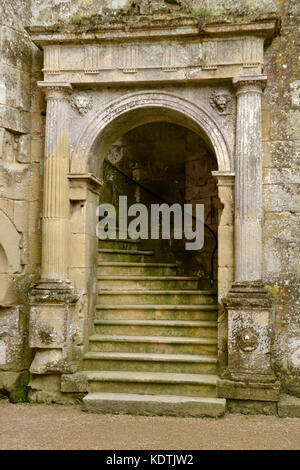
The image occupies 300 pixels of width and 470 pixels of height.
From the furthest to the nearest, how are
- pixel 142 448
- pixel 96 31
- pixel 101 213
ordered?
pixel 101 213 → pixel 96 31 → pixel 142 448

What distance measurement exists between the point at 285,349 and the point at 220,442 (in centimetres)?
141

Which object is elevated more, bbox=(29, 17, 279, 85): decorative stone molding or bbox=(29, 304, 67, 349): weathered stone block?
bbox=(29, 17, 279, 85): decorative stone molding

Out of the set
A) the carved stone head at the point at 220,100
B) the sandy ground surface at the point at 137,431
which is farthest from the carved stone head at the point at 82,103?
the sandy ground surface at the point at 137,431

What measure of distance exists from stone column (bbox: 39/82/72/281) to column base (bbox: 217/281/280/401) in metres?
1.82

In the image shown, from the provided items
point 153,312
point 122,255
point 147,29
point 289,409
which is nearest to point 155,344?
point 153,312

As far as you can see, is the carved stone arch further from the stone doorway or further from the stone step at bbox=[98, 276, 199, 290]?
the stone doorway

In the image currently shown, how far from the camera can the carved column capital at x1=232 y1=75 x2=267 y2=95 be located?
4.93 meters

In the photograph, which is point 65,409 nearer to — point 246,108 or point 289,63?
point 246,108

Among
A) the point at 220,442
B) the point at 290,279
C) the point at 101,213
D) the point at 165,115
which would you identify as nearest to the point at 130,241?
the point at 101,213

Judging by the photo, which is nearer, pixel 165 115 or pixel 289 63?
pixel 289 63

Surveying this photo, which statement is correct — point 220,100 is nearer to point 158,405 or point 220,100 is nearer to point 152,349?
point 152,349

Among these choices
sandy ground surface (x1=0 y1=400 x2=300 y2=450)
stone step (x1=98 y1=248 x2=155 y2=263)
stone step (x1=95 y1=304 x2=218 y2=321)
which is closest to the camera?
sandy ground surface (x1=0 y1=400 x2=300 y2=450)

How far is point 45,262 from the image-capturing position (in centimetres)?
518

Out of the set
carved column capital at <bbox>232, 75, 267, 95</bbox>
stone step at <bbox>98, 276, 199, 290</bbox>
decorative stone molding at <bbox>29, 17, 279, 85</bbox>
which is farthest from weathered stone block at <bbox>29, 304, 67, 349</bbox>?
carved column capital at <bbox>232, 75, 267, 95</bbox>
